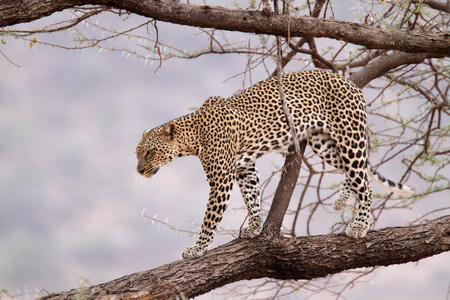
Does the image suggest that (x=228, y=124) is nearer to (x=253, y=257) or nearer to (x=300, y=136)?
(x=300, y=136)

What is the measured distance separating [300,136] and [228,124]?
809 millimetres

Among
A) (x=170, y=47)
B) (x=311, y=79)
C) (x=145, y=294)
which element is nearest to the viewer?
(x=145, y=294)

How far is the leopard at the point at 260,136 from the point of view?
6340 mm

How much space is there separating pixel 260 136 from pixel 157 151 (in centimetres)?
112

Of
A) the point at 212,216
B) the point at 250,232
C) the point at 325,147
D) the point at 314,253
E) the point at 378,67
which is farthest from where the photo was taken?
the point at 378,67

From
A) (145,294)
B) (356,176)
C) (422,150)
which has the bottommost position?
(145,294)

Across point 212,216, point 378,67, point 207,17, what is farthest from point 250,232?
point 378,67

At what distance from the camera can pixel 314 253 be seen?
21.2 feet

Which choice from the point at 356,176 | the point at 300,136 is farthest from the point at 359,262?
the point at 300,136

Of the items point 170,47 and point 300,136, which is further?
point 170,47

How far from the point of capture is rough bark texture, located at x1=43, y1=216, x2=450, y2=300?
6.29 m

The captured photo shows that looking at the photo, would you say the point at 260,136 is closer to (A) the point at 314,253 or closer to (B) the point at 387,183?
(A) the point at 314,253

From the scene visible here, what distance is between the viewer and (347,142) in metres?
6.58

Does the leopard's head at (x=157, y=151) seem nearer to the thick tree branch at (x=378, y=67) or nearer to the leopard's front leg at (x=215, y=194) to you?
the leopard's front leg at (x=215, y=194)
